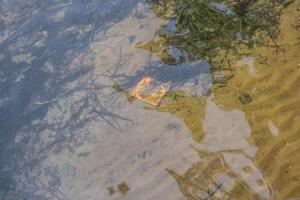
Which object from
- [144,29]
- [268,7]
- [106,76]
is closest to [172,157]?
[106,76]

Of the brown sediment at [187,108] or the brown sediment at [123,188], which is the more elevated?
the brown sediment at [187,108]

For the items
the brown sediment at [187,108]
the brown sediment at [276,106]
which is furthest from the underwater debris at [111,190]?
the brown sediment at [276,106]

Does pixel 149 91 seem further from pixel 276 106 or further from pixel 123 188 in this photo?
pixel 276 106

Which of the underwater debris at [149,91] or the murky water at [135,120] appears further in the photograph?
the underwater debris at [149,91]

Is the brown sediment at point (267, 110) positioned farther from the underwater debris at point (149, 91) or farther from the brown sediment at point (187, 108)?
the underwater debris at point (149, 91)

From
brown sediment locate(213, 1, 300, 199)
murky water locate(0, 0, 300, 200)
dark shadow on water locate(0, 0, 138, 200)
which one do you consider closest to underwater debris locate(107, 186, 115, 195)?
murky water locate(0, 0, 300, 200)

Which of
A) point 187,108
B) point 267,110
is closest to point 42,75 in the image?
point 187,108

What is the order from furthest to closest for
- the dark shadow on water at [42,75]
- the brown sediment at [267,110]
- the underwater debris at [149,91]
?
the underwater debris at [149,91] < the dark shadow on water at [42,75] < the brown sediment at [267,110]

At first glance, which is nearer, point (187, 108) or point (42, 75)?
point (187, 108)
